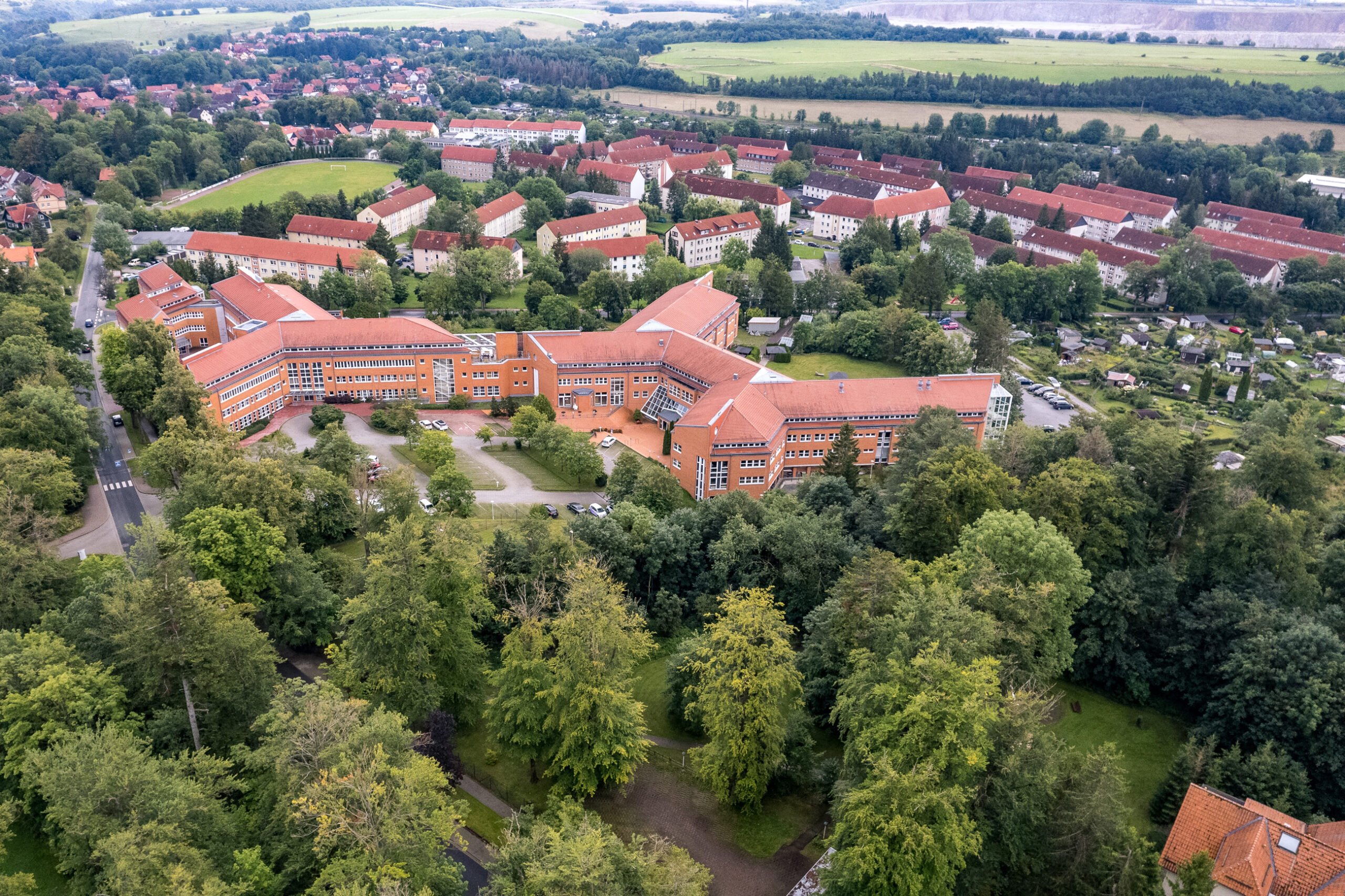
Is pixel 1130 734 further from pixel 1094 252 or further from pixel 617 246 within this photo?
pixel 1094 252

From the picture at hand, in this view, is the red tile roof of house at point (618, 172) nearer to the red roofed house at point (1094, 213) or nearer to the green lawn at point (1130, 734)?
the red roofed house at point (1094, 213)

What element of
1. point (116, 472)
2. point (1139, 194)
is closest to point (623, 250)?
point (116, 472)

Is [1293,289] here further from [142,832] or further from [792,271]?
[142,832]

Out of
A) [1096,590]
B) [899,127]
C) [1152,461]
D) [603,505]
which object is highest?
[899,127]

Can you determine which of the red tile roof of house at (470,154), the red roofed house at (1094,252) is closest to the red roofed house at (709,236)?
the red roofed house at (1094,252)

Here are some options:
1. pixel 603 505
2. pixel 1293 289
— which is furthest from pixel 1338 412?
pixel 603 505
